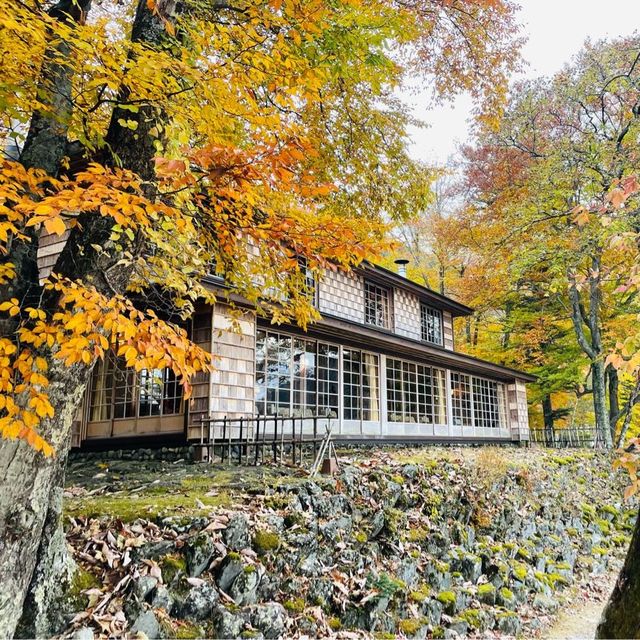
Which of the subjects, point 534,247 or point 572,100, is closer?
point 534,247

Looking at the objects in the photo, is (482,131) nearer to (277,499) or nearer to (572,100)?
(572,100)

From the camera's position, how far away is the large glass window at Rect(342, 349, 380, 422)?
14.4 m

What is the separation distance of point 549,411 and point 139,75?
28.4 m

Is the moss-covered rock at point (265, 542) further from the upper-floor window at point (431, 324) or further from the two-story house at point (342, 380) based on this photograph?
the upper-floor window at point (431, 324)

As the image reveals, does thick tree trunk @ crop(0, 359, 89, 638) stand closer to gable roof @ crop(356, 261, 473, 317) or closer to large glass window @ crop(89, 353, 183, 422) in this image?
large glass window @ crop(89, 353, 183, 422)

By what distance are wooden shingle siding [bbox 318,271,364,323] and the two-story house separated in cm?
4

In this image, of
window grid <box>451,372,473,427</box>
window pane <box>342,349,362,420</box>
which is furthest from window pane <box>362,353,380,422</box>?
window grid <box>451,372,473,427</box>

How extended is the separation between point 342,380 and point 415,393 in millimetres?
Result: 4267

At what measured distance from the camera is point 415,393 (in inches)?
679

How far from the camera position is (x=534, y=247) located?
16141mm

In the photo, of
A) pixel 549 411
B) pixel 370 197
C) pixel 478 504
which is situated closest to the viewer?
pixel 478 504

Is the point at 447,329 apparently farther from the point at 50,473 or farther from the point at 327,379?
the point at 50,473

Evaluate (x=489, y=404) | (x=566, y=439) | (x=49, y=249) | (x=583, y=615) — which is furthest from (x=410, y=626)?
(x=566, y=439)

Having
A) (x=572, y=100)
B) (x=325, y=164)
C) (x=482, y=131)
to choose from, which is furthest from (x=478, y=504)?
(x=482, y=131)
